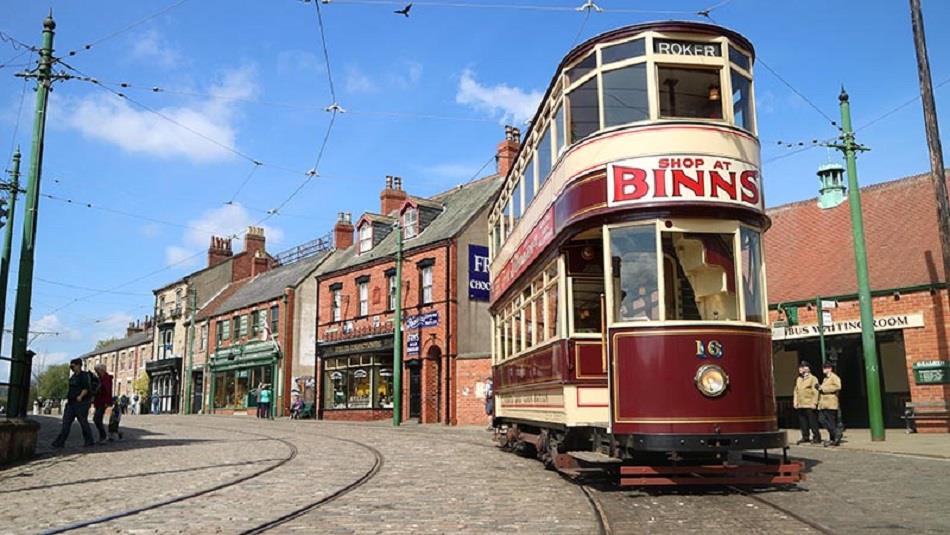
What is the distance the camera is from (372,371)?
3002 centimetres

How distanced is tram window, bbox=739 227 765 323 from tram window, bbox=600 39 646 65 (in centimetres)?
217

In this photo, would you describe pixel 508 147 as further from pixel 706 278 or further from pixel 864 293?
pixel 706 278

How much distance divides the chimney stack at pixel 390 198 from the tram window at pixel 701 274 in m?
27.5

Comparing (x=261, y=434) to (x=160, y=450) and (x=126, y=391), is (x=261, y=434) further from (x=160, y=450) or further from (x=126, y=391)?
(x=126, y=391)

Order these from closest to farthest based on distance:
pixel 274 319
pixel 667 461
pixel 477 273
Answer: pixel 667 461, pixel 477 273, pixel 274 319

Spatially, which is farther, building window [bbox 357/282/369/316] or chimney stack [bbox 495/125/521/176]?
building window [bbox 357/282/369/316]

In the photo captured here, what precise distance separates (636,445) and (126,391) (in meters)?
54.8

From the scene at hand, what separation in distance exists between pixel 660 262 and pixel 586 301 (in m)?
1.27

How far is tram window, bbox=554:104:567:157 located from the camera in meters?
9.16

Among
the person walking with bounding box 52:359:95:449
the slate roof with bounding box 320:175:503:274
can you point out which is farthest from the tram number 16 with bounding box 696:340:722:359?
the slate roof with bounding box 320:175:503:274

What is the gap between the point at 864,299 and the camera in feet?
47.8

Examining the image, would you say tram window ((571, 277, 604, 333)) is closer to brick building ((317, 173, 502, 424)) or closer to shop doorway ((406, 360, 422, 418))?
brick building ((317, 173, 502, 424))

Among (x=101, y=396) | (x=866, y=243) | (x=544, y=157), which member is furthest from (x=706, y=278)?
(x=866, y=243)

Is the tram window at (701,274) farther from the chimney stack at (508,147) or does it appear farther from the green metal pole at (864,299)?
the chimney stack at (508,147)
